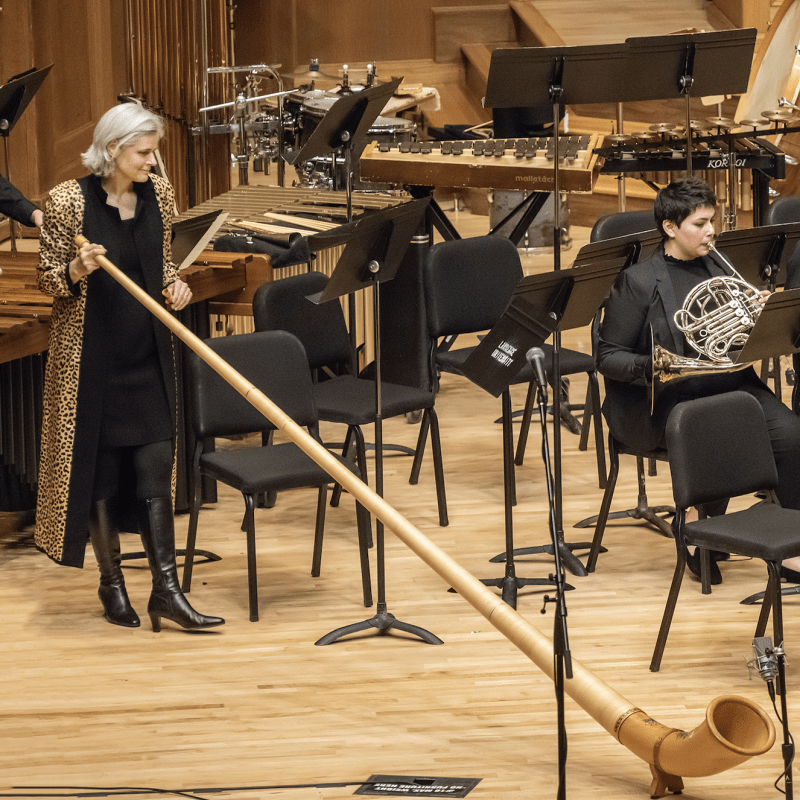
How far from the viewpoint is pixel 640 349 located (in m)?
4.00

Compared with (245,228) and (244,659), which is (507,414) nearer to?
(244,659)

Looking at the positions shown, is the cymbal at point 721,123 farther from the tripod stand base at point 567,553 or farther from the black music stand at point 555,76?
the tripod stand base at point 567,553

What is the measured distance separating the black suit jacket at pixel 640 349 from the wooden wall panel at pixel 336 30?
8246 millimetres

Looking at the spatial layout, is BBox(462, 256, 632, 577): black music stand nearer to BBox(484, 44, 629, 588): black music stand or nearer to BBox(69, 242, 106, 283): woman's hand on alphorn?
BBox(484, 44, 629, 588): black music stand

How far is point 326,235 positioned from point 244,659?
48.0 inches

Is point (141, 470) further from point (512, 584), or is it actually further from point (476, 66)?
point (476, 66)

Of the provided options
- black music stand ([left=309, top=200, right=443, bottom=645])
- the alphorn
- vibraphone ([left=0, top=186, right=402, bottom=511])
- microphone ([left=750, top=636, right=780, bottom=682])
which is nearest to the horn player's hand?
black music stand ([left=309, top=200, right=443, bottom=645])

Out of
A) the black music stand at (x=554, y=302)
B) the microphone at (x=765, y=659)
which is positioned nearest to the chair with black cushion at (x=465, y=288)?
the black music stand at (x=554, y=302)

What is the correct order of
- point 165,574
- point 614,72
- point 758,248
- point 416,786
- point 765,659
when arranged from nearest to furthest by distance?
point 765,659 → point 416,786 → point 165,574 → point 758,248 → point 614,72

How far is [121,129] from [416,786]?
179 cm

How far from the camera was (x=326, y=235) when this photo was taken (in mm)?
3736

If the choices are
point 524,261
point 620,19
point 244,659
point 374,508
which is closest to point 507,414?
point 244,659

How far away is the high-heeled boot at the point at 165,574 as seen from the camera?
3670 millimetres

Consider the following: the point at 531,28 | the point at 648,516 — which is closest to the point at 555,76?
the point at 648,516
